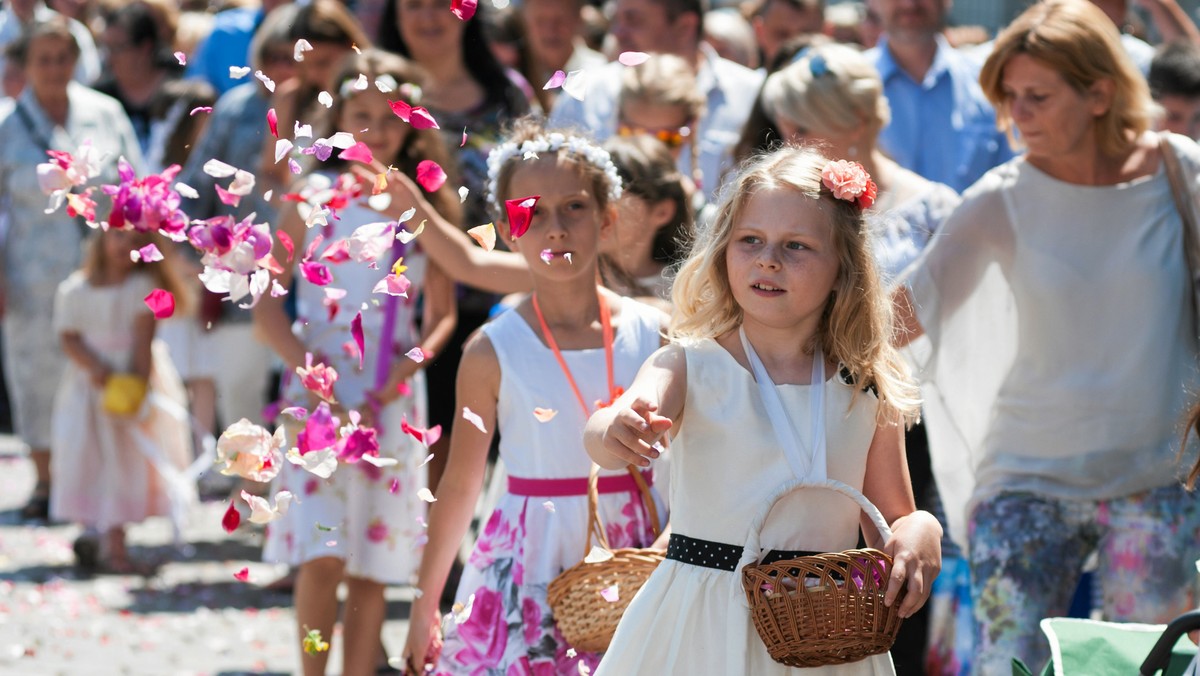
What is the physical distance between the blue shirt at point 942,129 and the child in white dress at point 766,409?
10.2ft

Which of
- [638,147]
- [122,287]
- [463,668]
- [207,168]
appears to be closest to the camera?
[207,168]

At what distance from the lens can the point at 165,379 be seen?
8406 millimetres

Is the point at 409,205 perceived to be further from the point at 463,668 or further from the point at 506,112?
the point at 506,112

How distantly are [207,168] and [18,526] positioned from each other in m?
5.60

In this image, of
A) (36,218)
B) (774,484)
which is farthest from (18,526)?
(774,484)

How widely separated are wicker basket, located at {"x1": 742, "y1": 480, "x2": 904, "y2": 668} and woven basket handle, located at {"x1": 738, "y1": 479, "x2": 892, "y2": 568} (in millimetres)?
106

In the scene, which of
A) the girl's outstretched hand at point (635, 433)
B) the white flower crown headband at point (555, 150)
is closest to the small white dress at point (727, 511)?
A: the girl's outstretched hand at point (635, 433)

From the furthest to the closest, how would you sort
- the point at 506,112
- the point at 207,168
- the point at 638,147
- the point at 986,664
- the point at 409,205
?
the point at 506,112 < the point at 638,147 < the point at 409,205 < the point at 986,664 < the point at 207,168

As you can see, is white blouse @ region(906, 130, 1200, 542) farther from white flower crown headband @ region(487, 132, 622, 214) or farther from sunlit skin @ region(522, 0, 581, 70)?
sunlit skin @ region(522, 0, 581, 70)

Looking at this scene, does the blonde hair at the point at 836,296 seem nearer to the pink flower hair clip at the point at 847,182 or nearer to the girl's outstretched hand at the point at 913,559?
the pink flower hair clip at the point at 847,182

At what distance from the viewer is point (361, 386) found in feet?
18.3

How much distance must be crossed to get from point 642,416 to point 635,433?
4 centimetres

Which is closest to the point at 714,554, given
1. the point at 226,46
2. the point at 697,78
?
the point at 697,78

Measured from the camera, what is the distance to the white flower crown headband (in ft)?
13.6
